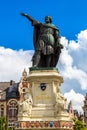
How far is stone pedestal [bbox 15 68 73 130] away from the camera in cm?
2733

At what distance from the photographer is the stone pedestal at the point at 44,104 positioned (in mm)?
27328

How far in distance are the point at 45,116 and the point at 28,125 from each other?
1.31 m

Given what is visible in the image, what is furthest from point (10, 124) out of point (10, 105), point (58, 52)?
point (58, 52)

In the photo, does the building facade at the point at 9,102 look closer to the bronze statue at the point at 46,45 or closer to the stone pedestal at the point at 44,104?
the bronze statue at the point at 46,45

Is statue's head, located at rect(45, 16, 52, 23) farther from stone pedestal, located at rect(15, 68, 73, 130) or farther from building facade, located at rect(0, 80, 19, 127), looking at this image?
building facade, located at rect(0, 80, 19, 127)

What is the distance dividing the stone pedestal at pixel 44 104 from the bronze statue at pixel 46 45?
3.19ft

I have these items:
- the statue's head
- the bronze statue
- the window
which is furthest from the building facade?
the statue's head

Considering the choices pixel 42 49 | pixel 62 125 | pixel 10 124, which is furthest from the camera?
pixel 10 124

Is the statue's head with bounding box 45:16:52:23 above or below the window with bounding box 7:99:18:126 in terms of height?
below

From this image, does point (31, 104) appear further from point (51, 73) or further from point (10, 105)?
point (10, 105)

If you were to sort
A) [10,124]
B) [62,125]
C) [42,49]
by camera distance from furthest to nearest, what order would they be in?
[10,124] < [42,49] < [62,125]

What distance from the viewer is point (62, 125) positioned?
88.8 ft

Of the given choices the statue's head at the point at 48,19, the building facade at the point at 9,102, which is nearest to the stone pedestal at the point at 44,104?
the statue's head at the point at 48,19

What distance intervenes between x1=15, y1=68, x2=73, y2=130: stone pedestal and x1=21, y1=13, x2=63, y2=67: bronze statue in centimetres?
97
